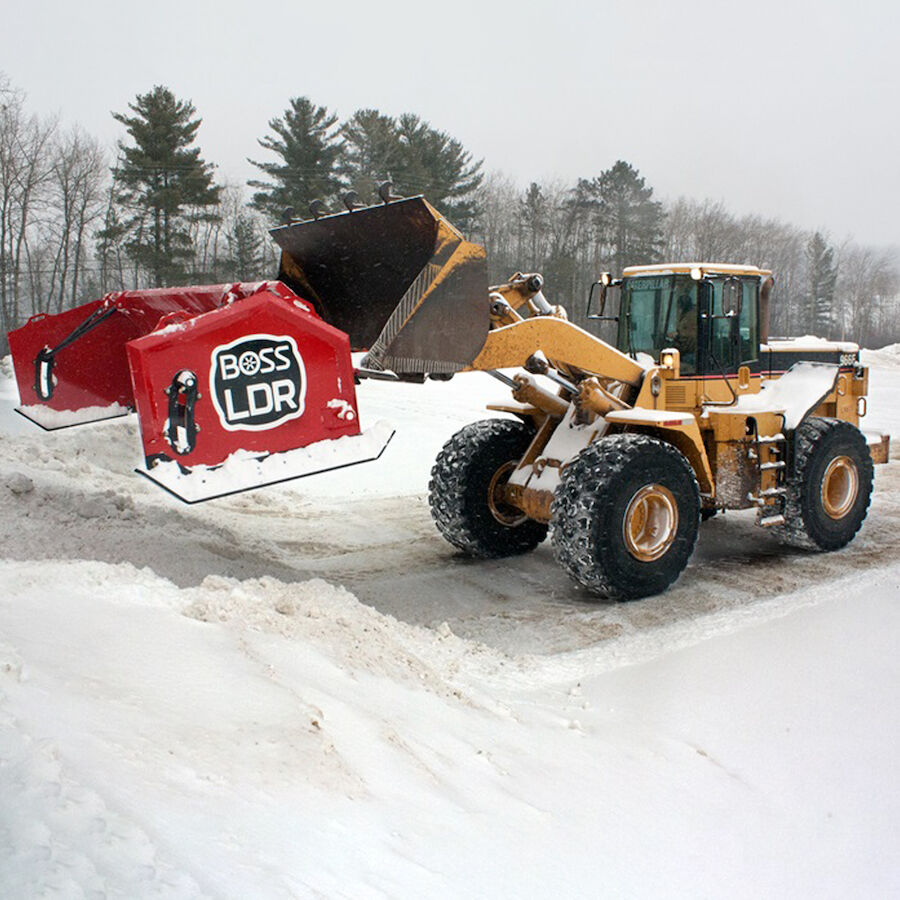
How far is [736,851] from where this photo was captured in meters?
2.93

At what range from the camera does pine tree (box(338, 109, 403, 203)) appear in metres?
26.5

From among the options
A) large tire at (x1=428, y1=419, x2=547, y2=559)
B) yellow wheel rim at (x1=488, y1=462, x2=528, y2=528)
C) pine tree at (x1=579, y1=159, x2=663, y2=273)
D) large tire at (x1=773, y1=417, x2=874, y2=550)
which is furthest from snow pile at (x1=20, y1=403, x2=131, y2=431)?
pine tree at (x1=579, y1=159, x2=663, y2=273)

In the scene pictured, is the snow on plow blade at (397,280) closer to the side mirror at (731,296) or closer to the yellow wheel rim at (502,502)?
the yellow wheel rim at (502,502)

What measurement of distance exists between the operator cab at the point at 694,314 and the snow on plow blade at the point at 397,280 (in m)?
2.10

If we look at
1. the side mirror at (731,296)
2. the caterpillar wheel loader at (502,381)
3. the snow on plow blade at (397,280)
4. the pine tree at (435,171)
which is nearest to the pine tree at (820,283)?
the pine tree at (435,171)

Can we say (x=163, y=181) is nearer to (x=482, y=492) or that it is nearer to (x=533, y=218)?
(x=533, y=218)

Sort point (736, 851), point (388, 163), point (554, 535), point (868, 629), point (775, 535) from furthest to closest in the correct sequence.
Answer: point (388, 163) < point (775, 535) < point (554, 535) < point (868, 629) < point (736, 851)

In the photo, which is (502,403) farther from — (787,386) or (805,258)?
(805,258)

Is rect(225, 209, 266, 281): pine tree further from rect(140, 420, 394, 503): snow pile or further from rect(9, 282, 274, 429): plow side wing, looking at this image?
rect(140, 420, 394, 503): snow pile

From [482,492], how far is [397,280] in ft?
6.42

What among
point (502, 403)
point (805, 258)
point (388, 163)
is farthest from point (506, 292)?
point (805, 258)

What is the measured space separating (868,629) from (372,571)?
3.38 meters

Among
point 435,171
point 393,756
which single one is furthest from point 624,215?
point 393,756

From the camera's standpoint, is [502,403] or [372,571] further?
[502,403]
